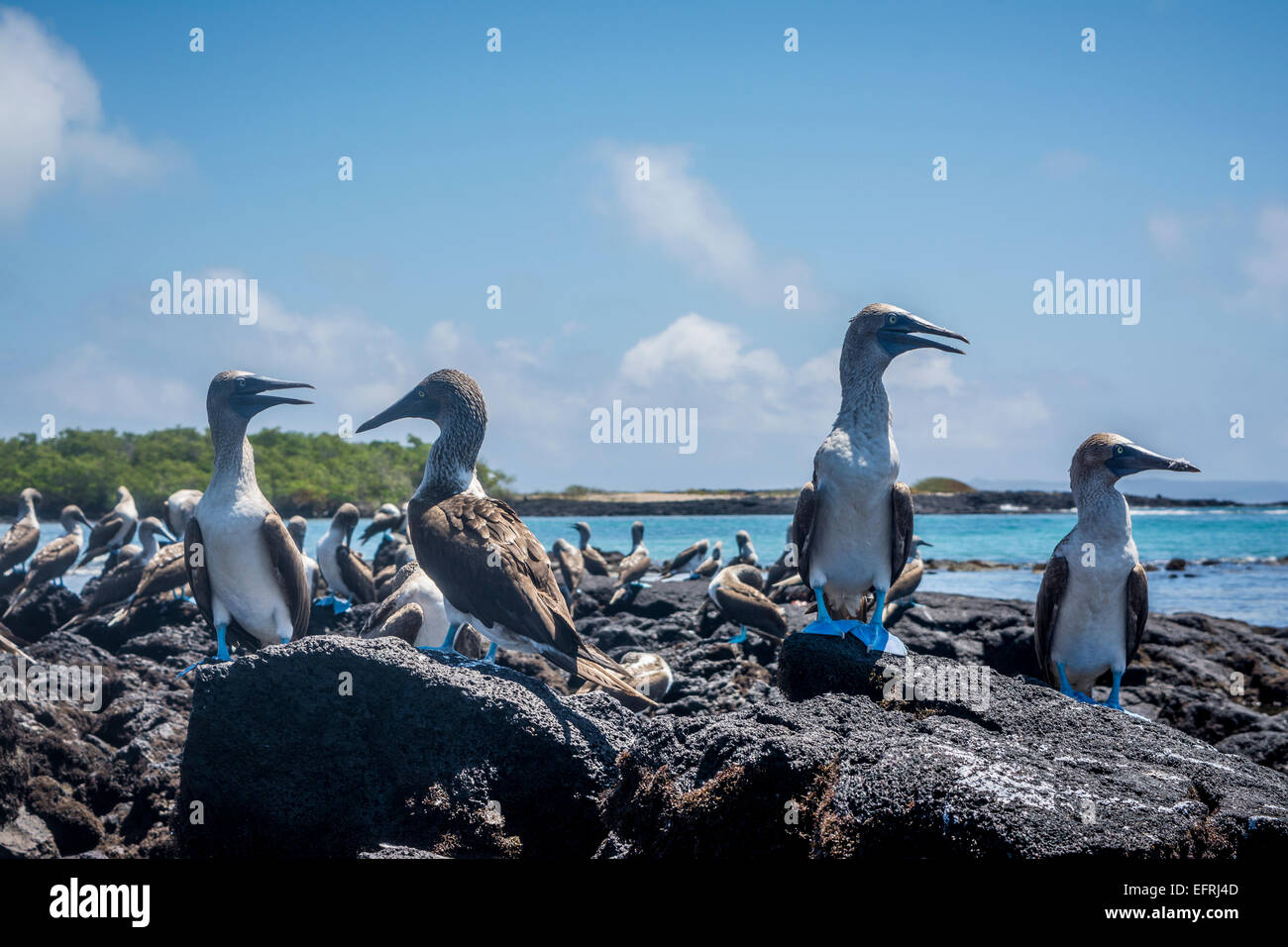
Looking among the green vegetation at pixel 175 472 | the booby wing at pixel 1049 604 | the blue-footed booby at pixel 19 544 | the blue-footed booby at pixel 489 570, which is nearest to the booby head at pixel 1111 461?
the booby wing at pixel 1049 604

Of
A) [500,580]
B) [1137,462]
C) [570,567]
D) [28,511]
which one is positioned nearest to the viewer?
[500,580]

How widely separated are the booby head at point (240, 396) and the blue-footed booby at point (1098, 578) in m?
5.52

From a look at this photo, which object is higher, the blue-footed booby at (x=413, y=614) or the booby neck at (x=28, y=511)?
the booby neck at (x=28, y=511)

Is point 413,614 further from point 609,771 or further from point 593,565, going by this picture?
point 593,565

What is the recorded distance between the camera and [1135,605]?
244 inches

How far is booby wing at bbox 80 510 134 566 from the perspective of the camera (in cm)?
1884

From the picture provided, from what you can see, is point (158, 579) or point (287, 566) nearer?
point (287, 566)

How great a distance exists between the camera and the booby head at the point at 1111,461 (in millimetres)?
5922

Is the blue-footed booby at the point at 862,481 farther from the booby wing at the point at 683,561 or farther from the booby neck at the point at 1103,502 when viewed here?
the booby wing at the point at 683,561

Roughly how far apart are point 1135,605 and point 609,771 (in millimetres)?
4165

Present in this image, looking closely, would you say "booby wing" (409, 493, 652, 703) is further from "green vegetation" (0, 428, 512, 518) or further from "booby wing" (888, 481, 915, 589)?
"green vegetation" (0, 428, 512, 518)
